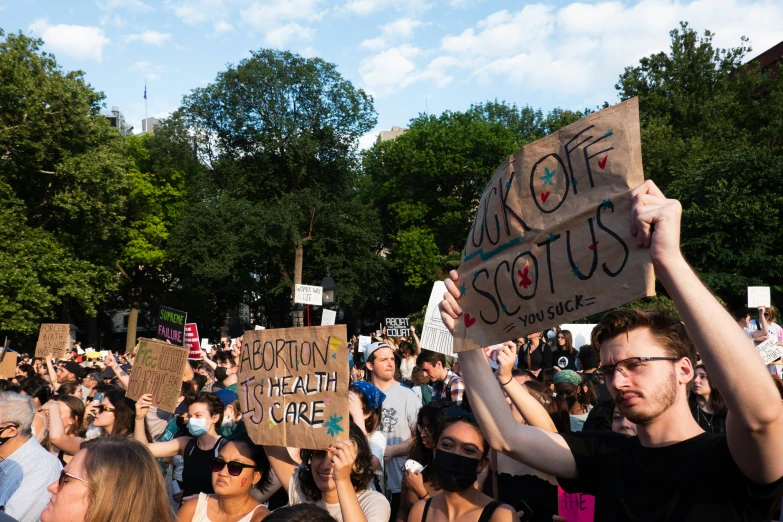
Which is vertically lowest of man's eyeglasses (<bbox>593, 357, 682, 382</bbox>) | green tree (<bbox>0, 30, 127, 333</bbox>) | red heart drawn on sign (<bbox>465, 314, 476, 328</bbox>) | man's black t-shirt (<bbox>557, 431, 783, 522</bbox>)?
man's black t-shirt (<bbox>557, 431, 783, 522</bbox>)

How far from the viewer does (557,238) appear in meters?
2.49

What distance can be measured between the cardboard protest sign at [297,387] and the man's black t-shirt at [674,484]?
189 cm

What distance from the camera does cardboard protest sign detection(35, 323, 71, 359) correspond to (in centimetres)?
1400

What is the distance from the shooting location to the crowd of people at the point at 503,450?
1.88 meters

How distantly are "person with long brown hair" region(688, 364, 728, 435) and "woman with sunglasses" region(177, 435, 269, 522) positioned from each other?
3.13 meters

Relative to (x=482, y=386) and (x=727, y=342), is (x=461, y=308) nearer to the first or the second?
(x=482, y=386)

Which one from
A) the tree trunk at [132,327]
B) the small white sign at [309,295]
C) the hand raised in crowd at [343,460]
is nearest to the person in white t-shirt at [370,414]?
the hand raised in crowd at [343,460]

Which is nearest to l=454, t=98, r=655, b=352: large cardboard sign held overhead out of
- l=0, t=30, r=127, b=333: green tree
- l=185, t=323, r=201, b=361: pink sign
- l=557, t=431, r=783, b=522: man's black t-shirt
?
l=557, t=431, r=783, b=522: man's black t-shirt

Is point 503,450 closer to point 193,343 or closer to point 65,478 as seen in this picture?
point 65,478

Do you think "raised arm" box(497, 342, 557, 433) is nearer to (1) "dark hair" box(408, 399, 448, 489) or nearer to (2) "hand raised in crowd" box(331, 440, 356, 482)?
(2) "hand raised in crowd" box(331, 440, 356, 482)

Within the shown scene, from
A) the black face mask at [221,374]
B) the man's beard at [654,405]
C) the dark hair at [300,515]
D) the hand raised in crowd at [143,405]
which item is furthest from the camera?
the black face mask at [221,374]

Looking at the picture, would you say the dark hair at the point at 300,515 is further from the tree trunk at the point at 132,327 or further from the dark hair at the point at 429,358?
the tree trunk at the point at 132,327

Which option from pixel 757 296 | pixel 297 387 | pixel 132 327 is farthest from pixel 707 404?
pixel 132 327

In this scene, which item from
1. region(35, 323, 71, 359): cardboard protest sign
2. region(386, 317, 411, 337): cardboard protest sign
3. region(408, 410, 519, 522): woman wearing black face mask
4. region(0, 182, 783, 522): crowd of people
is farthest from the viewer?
region(386, 317, 411, 337): cardboard protest sign
